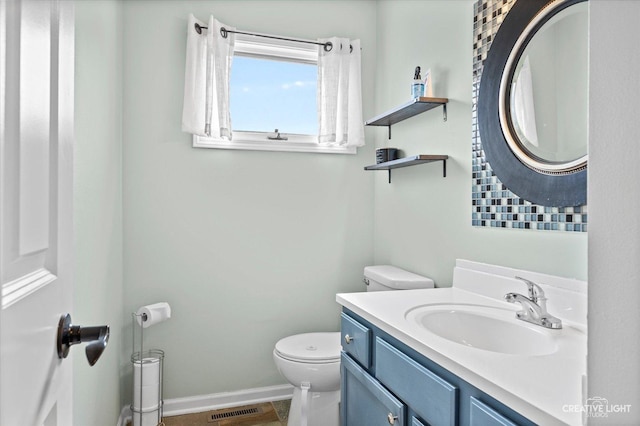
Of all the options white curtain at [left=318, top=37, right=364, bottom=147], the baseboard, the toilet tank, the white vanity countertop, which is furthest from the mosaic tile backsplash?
the baseboard

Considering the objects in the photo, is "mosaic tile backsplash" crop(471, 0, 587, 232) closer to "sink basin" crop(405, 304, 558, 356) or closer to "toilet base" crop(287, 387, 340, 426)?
"sink basin" crop(405, 304, 558, 356)

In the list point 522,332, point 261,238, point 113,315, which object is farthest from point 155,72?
point 522,332

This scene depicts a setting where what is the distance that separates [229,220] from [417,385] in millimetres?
Result: 1640

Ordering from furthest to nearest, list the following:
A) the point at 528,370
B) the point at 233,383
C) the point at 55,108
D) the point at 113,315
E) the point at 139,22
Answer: the point at 233,383 → the point at 139,22 → the point at 113,315 → the point at 528,370 → the point at 55,108

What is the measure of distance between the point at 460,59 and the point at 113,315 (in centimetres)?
208

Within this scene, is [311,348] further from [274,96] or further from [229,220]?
[274,96]

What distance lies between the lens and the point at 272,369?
2566mm

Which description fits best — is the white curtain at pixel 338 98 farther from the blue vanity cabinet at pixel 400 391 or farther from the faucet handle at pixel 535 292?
the faucet handle at pixel 535 292

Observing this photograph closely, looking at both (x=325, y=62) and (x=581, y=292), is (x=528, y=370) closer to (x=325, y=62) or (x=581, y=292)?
(x=581, y=292)

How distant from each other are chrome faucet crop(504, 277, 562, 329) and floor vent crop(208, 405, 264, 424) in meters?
1.73

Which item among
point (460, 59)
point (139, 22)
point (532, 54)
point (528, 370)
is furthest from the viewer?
point (139, 22)

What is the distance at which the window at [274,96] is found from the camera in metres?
2.53

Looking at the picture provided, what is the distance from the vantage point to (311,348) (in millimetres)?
2156

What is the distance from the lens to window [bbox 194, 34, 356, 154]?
2.53m
